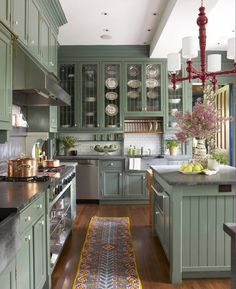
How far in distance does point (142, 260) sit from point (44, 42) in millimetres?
2840

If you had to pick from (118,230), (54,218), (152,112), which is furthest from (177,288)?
(152,112)

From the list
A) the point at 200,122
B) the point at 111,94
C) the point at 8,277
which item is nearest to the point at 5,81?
the point at 8,277

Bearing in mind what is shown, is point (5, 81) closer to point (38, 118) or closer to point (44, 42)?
point (44, 42)

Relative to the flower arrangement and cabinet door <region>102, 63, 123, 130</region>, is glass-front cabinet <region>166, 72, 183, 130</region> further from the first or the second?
the flower arrangement

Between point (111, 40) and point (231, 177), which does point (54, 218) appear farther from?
point (111, 40)

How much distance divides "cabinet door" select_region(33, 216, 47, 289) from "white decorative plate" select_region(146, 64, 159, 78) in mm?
4299

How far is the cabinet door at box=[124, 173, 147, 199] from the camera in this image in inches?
226

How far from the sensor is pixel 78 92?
6.01 metres

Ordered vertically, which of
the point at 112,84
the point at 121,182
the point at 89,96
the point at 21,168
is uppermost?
the point at 112,84

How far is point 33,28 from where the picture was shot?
3.32m

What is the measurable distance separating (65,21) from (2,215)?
147 inches

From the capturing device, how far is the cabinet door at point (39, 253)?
2.14 m

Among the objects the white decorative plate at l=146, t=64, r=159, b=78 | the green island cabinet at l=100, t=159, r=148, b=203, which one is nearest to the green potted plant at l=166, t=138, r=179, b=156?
the green island cabinet at l=100, t=159, r=148, b=203

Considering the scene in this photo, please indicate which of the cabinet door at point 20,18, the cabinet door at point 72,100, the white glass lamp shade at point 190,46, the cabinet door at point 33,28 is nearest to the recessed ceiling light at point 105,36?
the cabinet door at point 72,100
